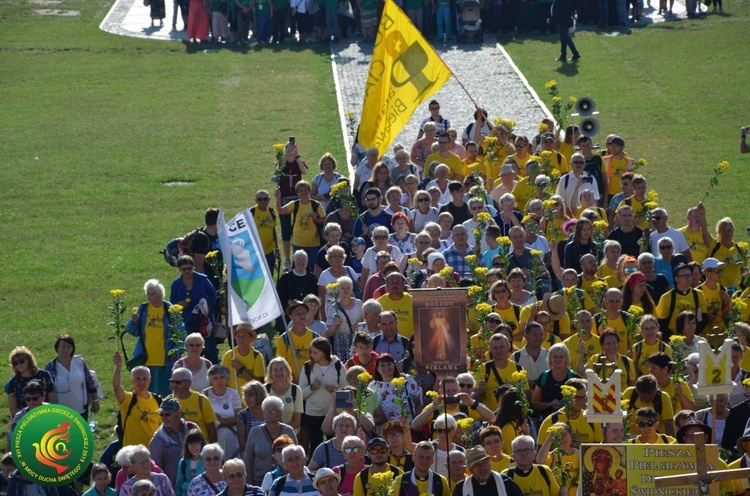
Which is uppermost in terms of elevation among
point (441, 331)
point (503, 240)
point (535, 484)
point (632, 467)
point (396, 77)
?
point (396, 77)

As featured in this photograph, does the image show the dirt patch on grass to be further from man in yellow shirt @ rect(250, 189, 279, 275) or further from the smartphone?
the smartphone

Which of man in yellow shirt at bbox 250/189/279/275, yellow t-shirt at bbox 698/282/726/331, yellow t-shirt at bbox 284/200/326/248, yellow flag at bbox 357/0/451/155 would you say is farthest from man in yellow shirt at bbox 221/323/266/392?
yellow flag at bbox 357/0/451/155

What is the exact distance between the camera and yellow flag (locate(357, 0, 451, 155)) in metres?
22.8

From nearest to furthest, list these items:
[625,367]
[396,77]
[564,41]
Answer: [625,367]
[396,77]
[564,41]

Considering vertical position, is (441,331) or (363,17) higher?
(363,17)

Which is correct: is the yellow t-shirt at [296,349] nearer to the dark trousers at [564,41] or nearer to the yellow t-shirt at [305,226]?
the yellow t-shirt at [305,226]

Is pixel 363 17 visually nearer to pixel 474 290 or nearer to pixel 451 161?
pixel 451 161

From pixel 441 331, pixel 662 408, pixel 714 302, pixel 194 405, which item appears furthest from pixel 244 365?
pixel 714 302

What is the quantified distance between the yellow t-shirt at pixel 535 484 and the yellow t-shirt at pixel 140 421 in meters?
4.02

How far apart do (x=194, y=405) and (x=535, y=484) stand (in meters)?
3.79

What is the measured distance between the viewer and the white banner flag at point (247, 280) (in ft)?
53.9

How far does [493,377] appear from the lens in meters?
15.8

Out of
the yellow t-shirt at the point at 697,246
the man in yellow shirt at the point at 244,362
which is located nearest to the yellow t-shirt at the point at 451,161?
the yellow t-shirt at the point at 697,246

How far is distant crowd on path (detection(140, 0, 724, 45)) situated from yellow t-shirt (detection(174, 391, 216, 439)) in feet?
82.6
